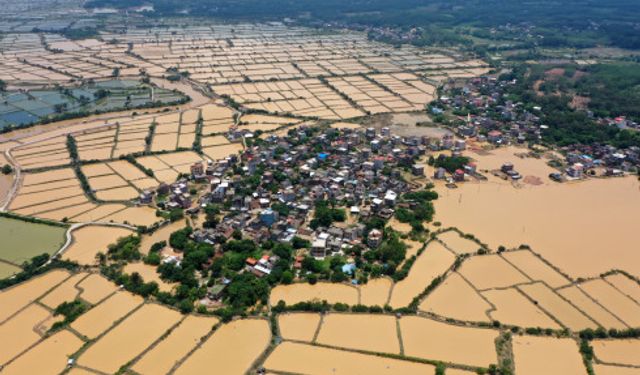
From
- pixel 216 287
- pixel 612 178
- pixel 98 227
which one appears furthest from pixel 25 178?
pixel 612 178

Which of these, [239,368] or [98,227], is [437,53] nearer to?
[98,227]

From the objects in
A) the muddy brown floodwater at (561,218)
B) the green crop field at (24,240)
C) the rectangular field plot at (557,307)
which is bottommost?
the green crop field at (24,240)

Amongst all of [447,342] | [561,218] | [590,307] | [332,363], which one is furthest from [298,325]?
[561,218]

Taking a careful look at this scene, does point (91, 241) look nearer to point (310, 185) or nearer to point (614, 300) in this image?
point (310, 185)

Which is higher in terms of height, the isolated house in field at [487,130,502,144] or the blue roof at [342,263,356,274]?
the isolated house in field at [487,130,502,144]

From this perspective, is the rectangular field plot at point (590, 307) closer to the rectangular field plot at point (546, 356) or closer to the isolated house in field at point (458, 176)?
the rectangular field plot at point (546, 356)

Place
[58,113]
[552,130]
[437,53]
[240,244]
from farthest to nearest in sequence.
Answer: [437,53] → [58,113] → [552,130] → [240,244]

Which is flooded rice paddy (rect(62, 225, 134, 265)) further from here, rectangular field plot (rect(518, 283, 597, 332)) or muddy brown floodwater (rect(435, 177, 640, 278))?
rectangular field plot (rect(518, 283, 597, 332))

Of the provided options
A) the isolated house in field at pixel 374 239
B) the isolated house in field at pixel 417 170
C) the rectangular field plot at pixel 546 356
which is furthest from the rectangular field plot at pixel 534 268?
the isolated house in field at pixel 417 170

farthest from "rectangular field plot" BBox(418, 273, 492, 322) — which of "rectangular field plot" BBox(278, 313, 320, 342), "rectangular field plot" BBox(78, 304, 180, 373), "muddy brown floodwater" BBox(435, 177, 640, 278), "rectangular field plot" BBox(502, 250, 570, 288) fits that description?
"rectangular field plot" BBox(78, 304, 180, 373)
